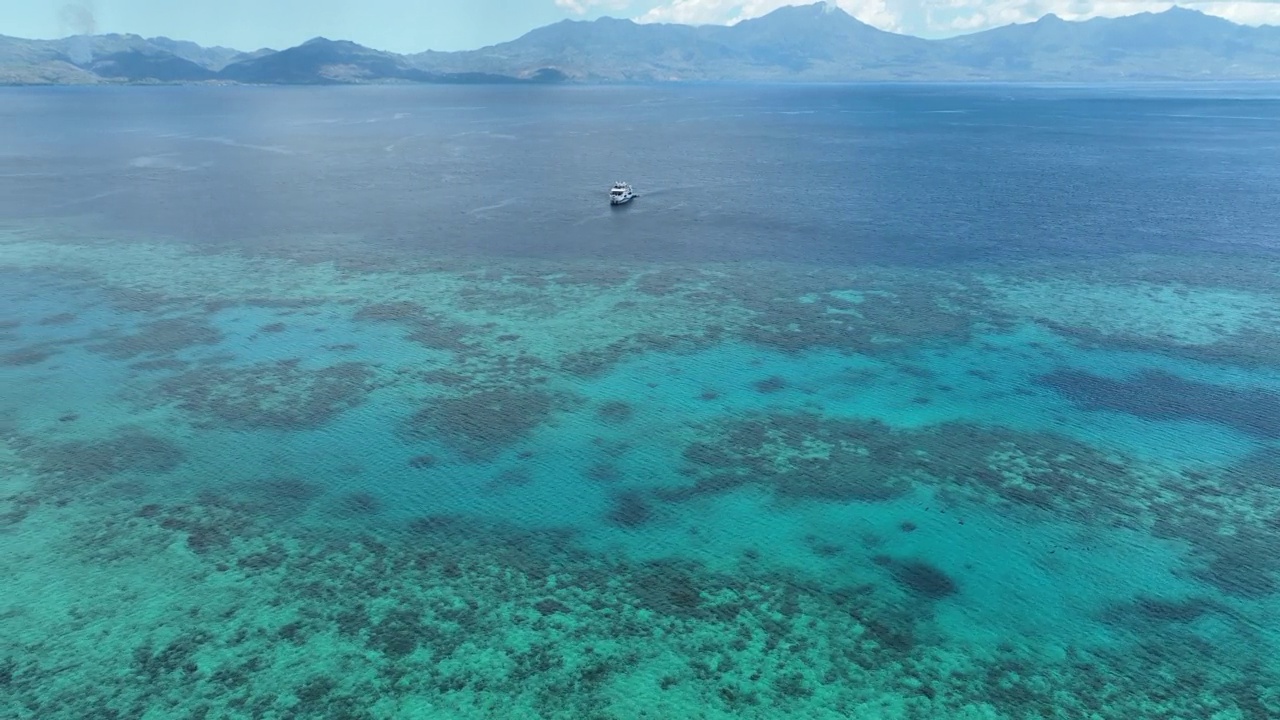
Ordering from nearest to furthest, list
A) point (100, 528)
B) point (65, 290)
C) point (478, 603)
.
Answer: point (478, 603) < point (100, 528) < point (65, 290)

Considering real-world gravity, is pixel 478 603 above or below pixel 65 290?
below

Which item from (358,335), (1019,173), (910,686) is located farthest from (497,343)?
(1019,173)

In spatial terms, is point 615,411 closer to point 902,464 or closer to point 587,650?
point 902,464

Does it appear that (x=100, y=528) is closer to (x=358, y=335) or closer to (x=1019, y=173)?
(x=358, y=335)

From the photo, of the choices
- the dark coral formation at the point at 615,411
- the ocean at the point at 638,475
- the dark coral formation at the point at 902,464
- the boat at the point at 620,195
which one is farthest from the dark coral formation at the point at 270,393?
the boat at the point at 620,195

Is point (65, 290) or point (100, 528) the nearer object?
point (100, 528)

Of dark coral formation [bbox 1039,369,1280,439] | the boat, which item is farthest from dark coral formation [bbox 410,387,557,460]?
the boat
